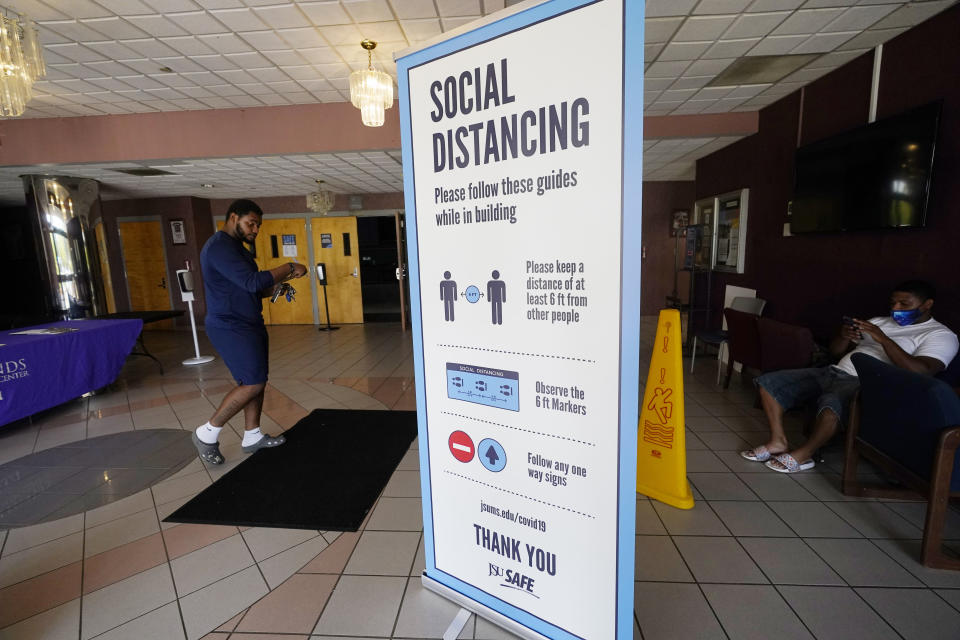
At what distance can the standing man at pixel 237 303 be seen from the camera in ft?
8.93

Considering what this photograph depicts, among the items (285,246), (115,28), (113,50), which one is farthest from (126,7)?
(285,246)

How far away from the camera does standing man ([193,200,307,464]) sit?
8.93ft

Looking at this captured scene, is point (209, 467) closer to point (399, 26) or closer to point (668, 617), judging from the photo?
point (668, 617)

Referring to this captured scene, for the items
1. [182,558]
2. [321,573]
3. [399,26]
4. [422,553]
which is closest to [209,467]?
[182,558]

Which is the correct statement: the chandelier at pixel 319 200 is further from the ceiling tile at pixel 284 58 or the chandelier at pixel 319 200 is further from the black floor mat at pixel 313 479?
the black floor mat at pixel 313 479

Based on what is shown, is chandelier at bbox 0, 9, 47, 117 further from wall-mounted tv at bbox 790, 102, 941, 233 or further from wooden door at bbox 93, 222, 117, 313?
wall-mounted tv at bbox 790, 102, 941, 233

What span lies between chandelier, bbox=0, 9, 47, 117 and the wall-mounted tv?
204 inches

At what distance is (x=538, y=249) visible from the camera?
A: 4.06ft

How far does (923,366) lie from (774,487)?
1.03 meters

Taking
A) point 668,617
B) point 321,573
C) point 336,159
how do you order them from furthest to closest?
1. point 336,159
2. point 321,573
3. point 668,617

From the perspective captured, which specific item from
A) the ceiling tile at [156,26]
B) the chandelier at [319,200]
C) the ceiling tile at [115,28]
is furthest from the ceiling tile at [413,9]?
the chandelier at [319,200]

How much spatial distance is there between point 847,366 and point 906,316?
429mm

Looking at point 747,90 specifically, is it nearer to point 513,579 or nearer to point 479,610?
point 513,579

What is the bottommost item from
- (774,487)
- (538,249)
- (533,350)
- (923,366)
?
(774,487)
